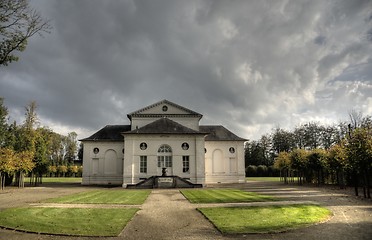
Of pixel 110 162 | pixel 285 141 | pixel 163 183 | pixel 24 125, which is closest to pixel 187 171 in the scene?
pixel 163 183

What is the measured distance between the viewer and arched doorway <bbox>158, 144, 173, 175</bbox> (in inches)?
1351

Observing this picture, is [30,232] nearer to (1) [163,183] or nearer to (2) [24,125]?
(1) [163,183]

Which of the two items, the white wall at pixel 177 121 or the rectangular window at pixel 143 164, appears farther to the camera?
the white wall at pixel 177 121

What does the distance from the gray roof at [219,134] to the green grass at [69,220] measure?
3102 centimetres

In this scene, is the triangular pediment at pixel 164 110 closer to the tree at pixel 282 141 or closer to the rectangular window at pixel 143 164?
the rectangular window at pixel 143 164

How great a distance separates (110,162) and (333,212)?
3251cm

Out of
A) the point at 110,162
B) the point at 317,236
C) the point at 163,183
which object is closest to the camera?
the point at 317,236

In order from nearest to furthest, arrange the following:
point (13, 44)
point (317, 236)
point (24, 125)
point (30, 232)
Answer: point (317, 236) < point (30, 232) < point (13, 44) < point (24, 125)

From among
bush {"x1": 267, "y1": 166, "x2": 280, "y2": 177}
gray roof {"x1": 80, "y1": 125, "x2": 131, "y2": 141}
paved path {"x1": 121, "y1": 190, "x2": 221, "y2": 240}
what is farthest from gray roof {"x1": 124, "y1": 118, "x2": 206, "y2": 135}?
bush {"x1": 267, "y1": 166, "x2": 280, "y2": 177}

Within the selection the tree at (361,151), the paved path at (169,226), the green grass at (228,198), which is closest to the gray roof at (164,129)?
the green grass at (228,198)

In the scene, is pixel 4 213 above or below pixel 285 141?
below

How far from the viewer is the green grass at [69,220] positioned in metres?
9.29

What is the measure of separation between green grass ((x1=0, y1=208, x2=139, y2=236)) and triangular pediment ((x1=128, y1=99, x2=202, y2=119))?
27378 mm

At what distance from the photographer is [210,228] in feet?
31.8
